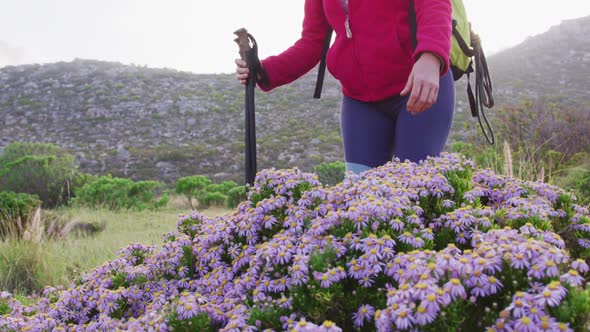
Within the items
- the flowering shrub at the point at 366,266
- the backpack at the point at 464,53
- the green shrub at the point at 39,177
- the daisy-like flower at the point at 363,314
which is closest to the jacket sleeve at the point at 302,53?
the backpack at the point at 464,53

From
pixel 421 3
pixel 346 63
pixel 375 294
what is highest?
pixel 421 3

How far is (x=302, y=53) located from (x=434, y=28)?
1.30 m

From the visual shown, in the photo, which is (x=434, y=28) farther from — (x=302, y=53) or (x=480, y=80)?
(x=302, y=53)

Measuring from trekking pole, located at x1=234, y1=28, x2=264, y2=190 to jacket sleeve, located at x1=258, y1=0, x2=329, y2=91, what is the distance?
0.35 feet

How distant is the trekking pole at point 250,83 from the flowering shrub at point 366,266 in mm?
559

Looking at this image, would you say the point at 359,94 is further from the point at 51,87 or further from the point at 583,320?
the point at 51,87

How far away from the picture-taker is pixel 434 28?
2.65 meters

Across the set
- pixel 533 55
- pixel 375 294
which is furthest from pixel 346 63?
pixel 533 55

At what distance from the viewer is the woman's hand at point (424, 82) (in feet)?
8.35

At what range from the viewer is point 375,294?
5.87 ft

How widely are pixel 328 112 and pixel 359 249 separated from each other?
29.4 metres

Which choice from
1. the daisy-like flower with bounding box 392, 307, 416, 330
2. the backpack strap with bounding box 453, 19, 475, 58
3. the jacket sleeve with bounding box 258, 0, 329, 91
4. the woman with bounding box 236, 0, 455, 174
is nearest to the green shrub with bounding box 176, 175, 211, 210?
the jacket sleeve with bounding box 258, 0, 329, 91

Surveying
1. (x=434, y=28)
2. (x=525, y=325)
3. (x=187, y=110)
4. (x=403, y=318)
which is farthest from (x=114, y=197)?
(x=187, y=110)

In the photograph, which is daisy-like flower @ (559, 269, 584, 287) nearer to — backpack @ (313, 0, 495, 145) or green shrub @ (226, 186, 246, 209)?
backpack @ (313, 0, 495, 145)
